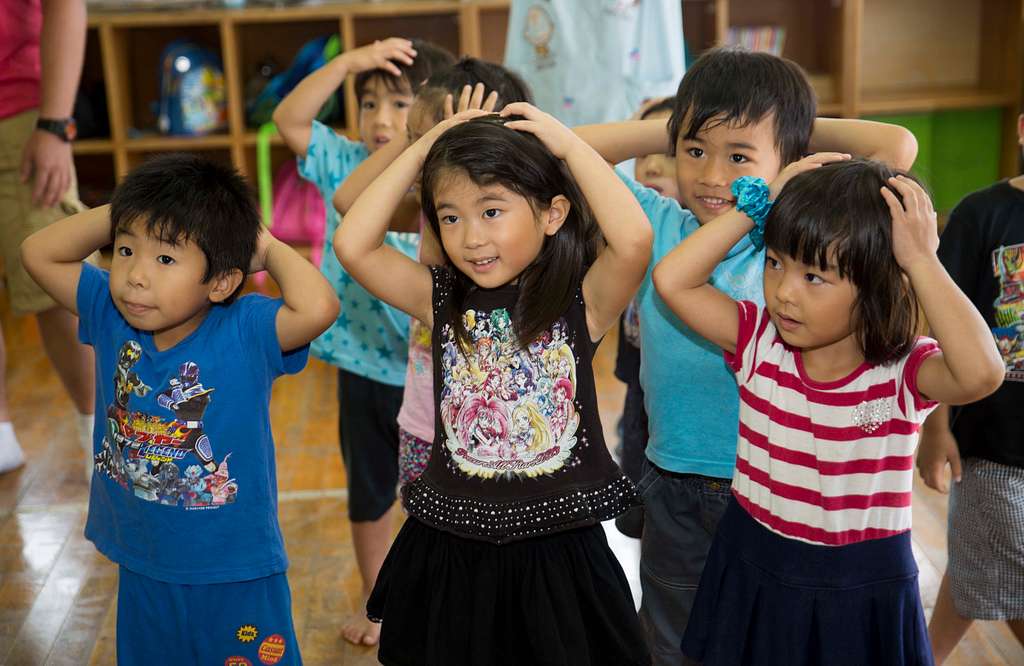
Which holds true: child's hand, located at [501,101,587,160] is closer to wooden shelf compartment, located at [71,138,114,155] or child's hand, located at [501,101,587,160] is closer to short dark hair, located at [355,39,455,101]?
short dark hair, located at [355,39,455,101]

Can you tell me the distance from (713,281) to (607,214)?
0.99 ft

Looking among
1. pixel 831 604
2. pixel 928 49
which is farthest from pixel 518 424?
pixel 928 49

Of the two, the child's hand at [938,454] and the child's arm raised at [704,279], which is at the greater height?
the child's arm raised at [704,279]

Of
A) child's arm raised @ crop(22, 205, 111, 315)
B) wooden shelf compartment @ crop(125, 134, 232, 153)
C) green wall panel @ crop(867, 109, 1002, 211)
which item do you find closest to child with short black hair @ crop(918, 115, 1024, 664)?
child's arm raised @ crop(22, 205, 111, 315)

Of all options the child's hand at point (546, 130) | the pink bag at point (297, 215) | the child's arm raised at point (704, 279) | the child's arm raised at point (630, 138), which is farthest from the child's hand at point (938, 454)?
the pink bag at point (297, 215)

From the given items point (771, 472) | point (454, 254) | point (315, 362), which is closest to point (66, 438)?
point (315, 362)

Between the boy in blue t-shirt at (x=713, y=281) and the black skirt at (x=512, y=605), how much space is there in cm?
23

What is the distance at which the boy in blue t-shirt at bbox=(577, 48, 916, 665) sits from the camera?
1809 mm

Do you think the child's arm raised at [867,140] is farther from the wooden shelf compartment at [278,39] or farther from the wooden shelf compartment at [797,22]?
the wooden shelf compartment at [278,39]

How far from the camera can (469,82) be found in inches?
82.8

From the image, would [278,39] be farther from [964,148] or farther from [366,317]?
[366,317]

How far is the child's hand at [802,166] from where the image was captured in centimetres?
162

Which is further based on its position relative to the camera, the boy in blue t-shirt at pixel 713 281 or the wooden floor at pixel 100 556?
the wooden floor at pixel 100 556

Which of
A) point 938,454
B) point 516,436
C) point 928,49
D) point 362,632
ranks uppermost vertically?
point 928,49
